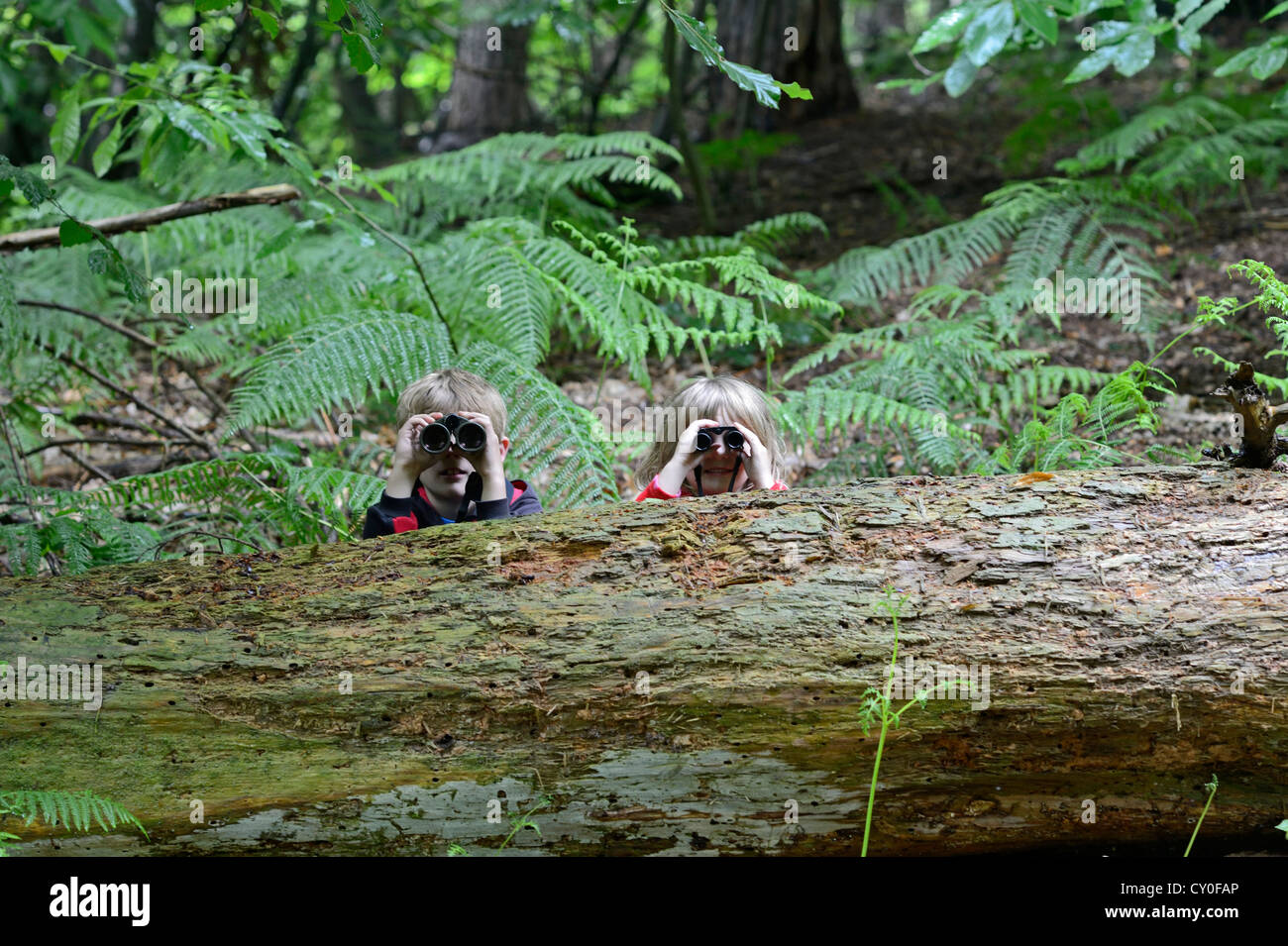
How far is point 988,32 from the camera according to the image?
3.43 metres

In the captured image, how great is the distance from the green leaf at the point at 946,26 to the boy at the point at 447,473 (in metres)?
2.15

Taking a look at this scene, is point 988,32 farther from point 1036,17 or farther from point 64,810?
point 64,810

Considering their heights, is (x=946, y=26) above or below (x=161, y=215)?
above

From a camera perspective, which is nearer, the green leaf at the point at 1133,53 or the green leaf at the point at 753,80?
the green leaf at the point at 753,80

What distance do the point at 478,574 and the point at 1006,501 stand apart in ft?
4.17

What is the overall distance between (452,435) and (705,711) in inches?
42.9

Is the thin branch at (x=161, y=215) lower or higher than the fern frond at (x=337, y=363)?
higher

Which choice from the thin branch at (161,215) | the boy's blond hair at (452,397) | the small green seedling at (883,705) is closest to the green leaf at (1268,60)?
the small green seedling at (883,705)

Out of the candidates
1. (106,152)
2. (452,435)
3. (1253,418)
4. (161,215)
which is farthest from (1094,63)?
(106,152)

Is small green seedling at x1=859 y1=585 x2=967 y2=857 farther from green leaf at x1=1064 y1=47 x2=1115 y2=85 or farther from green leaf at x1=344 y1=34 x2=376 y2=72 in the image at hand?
green leaf at x1=1064 y1=47 x2=1115 y2=85

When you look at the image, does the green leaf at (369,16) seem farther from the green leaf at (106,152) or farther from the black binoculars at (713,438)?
the green leaf at (106,152)

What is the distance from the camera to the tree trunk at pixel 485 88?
789 centimetres

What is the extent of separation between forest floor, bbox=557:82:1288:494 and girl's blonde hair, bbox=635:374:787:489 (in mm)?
1267
